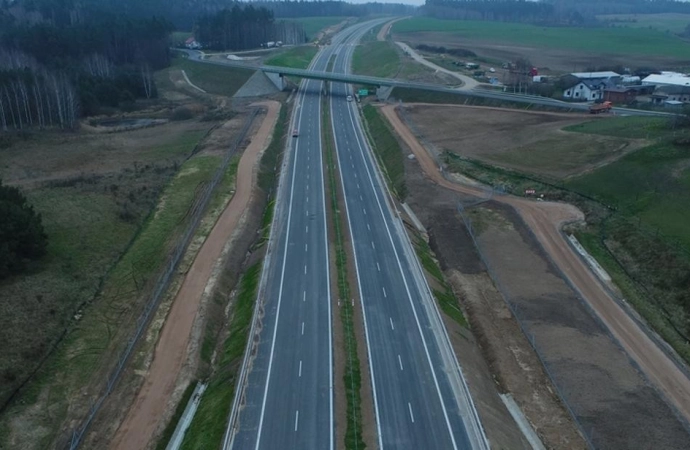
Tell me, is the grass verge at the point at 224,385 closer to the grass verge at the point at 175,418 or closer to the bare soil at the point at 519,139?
the grass verge at the point at 175,418

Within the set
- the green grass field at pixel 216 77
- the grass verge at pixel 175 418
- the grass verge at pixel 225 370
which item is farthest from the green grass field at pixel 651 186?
the green grass field at pixel 216 77

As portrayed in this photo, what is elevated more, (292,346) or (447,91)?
(447,91)

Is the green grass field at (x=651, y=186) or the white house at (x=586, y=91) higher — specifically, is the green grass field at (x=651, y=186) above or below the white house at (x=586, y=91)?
below

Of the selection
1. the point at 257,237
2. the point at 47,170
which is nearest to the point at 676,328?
the point at 257,237

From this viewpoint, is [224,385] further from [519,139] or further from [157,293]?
[519,139]

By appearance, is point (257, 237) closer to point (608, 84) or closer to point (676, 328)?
point (676, 328)

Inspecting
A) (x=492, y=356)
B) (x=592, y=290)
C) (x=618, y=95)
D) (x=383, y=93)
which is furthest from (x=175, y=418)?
(x=618, y=95)

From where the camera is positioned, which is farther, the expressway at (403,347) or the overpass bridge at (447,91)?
the overpass bridge at (447,91)
